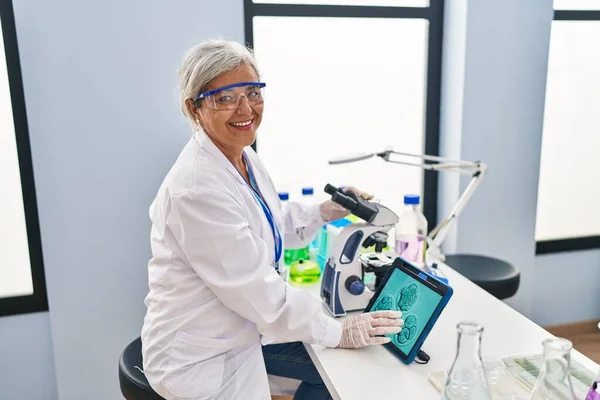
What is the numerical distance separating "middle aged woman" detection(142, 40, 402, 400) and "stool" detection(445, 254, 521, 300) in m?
0.93

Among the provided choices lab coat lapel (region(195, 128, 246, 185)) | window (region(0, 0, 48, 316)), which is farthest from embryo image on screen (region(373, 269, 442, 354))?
window (region(0, 0, 48, 316))

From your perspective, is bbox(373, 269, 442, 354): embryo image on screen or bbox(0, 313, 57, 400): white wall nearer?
bbox(373, 269, 442, 354): embryo image on screen

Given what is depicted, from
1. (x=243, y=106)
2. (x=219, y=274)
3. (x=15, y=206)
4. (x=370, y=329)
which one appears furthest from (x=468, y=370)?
(x=15, y=206)

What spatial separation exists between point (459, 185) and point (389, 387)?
4.61 ft

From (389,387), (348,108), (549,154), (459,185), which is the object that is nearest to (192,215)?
(389,387)

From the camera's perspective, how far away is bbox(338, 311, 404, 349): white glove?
1208mm

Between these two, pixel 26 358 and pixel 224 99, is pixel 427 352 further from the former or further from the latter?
pixel 26 358

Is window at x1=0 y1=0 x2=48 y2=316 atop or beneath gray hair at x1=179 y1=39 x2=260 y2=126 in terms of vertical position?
beneath

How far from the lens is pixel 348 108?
A: 2314 millimetres

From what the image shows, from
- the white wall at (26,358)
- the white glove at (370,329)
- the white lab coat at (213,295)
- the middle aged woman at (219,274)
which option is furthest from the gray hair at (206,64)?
the white wall at (26,358)

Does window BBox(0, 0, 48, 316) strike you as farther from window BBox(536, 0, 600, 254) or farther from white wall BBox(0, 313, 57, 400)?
window BBox(536, 0, 600, 254)

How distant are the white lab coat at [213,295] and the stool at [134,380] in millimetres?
114

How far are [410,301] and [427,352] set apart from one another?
12 centimetres

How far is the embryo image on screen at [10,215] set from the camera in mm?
1918
